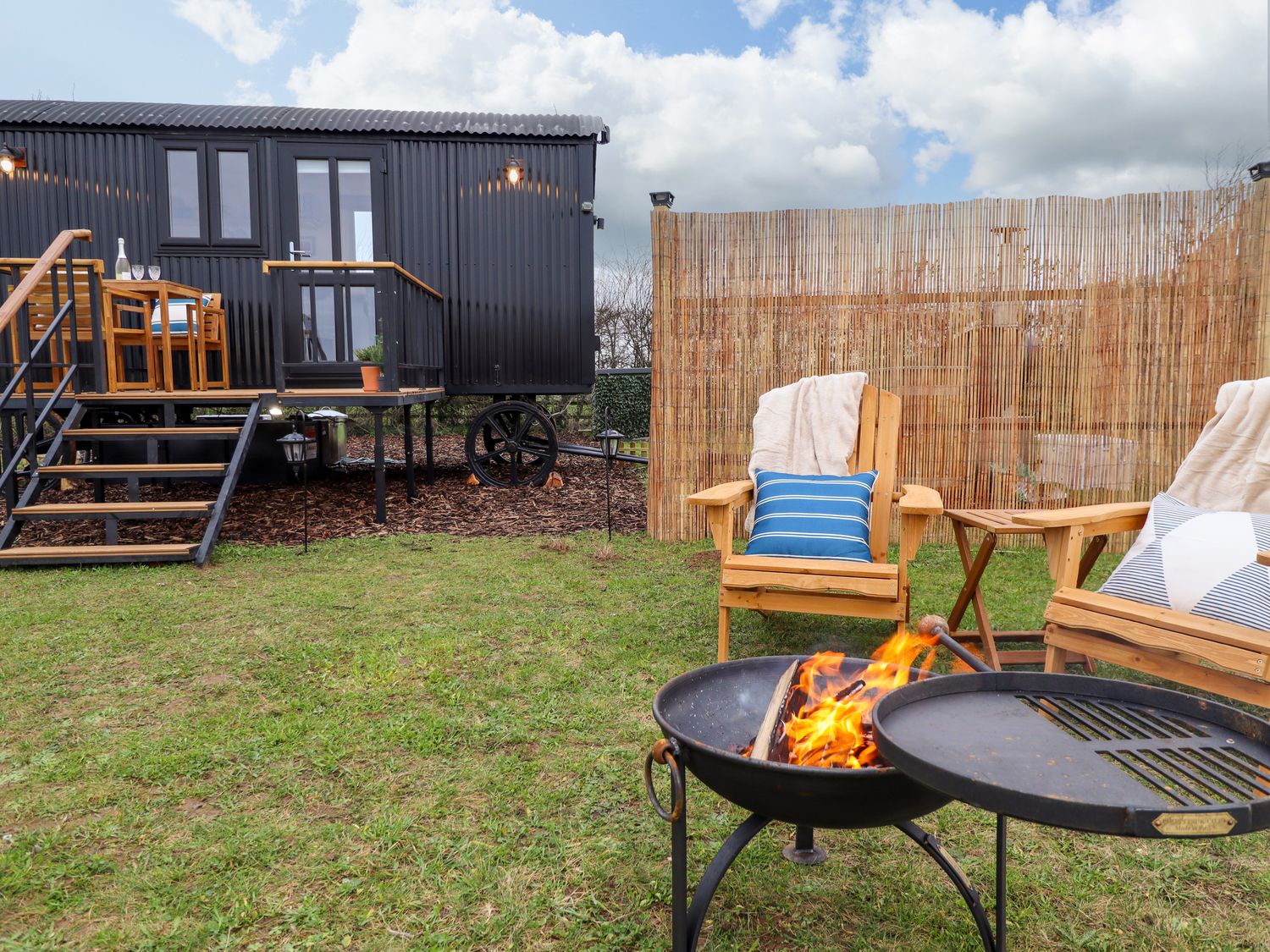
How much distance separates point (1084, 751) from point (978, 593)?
2.00m

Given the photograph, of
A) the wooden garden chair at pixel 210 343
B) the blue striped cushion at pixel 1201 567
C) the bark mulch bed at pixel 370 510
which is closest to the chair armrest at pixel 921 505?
the blue striped cushion at pixel 1201 567

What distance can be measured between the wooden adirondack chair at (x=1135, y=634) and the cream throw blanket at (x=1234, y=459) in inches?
19.5

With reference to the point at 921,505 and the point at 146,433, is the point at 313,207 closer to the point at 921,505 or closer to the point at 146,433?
the point at 146,433

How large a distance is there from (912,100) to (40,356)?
9.88 m

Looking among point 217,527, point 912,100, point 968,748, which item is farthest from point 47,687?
point 912,100

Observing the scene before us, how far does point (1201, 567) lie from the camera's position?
2.43 metres

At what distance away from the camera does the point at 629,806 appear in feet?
6.69

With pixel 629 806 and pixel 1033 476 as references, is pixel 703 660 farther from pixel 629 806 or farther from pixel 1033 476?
pixel 1033 476

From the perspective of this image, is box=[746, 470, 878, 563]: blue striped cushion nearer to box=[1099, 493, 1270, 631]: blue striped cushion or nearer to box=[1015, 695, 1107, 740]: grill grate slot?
box=[1099, 493, 1270, 631]: blue striped cushion

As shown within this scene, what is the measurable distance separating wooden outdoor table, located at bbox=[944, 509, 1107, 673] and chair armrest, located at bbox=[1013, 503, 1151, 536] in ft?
0.35

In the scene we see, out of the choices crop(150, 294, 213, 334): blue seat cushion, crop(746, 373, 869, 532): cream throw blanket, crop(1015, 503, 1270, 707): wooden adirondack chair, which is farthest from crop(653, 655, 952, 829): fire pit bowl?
crop(150, 294, 213, 334): blue seat cushion

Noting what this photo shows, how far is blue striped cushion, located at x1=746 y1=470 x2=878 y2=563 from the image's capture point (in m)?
3.17

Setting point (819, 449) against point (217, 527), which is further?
point (217, 527)

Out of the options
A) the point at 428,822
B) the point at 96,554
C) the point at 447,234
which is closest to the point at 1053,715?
the point at 428,822
